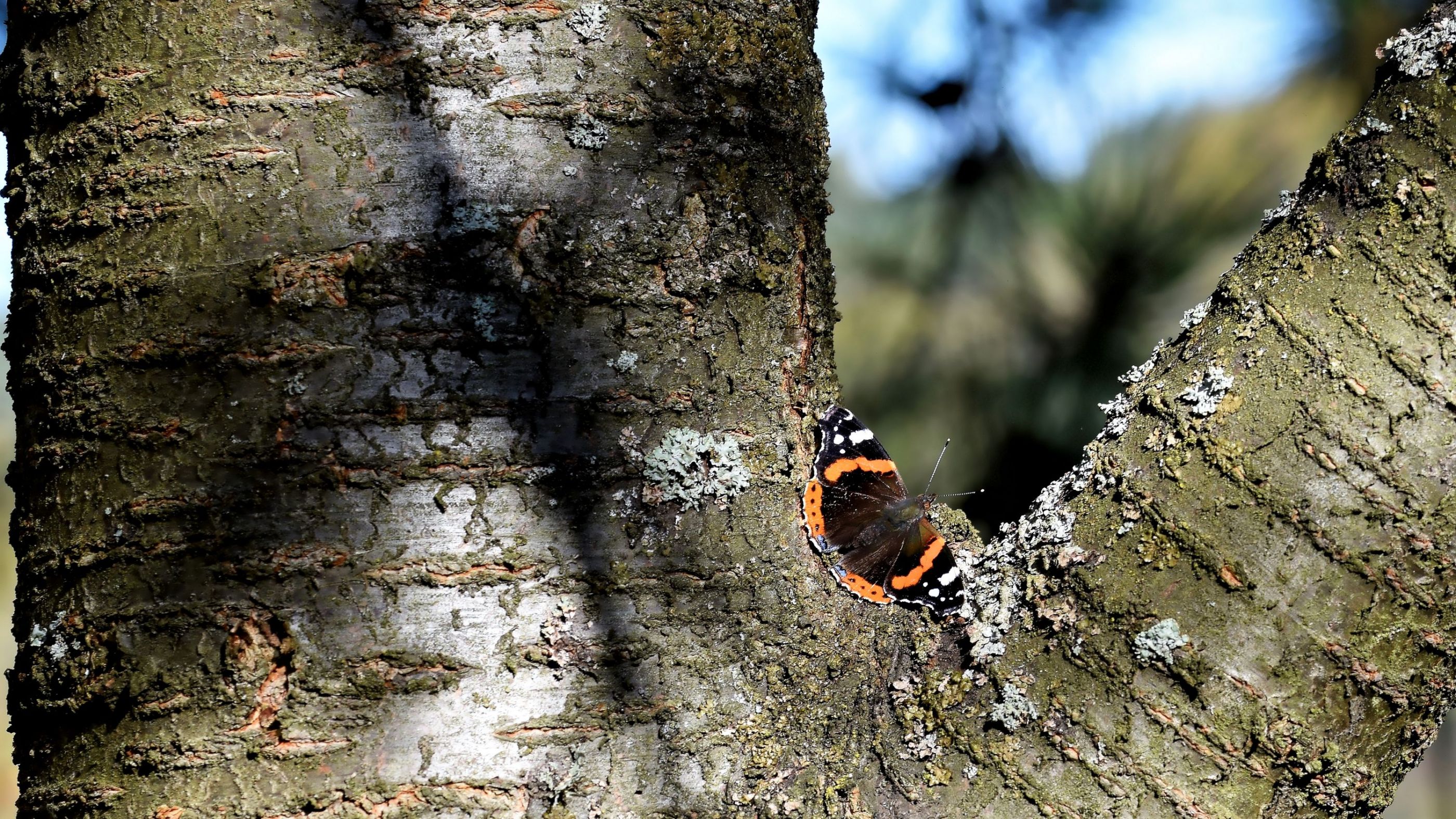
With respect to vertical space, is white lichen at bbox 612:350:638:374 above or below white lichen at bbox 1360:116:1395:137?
below

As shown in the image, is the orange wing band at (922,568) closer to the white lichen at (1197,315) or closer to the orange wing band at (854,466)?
the orange wing band at (854,466)

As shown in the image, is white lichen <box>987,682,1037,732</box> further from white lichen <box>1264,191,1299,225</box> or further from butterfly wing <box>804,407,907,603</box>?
white lichen <box>1264,191,1299,225</box>

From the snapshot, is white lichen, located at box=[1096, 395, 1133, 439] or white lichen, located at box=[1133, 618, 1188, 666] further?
white lichen, located at box=[1096, 395, 1133, 439]

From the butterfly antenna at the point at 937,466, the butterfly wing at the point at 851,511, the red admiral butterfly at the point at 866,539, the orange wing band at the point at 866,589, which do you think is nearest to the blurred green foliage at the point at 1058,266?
the butterfly antenna at the point at 937,466

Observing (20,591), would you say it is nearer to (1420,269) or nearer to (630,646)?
(630,646)

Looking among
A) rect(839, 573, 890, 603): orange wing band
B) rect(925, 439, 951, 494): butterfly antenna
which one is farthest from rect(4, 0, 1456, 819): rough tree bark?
rect(925, 439, 951, 494): butterfly antenna
